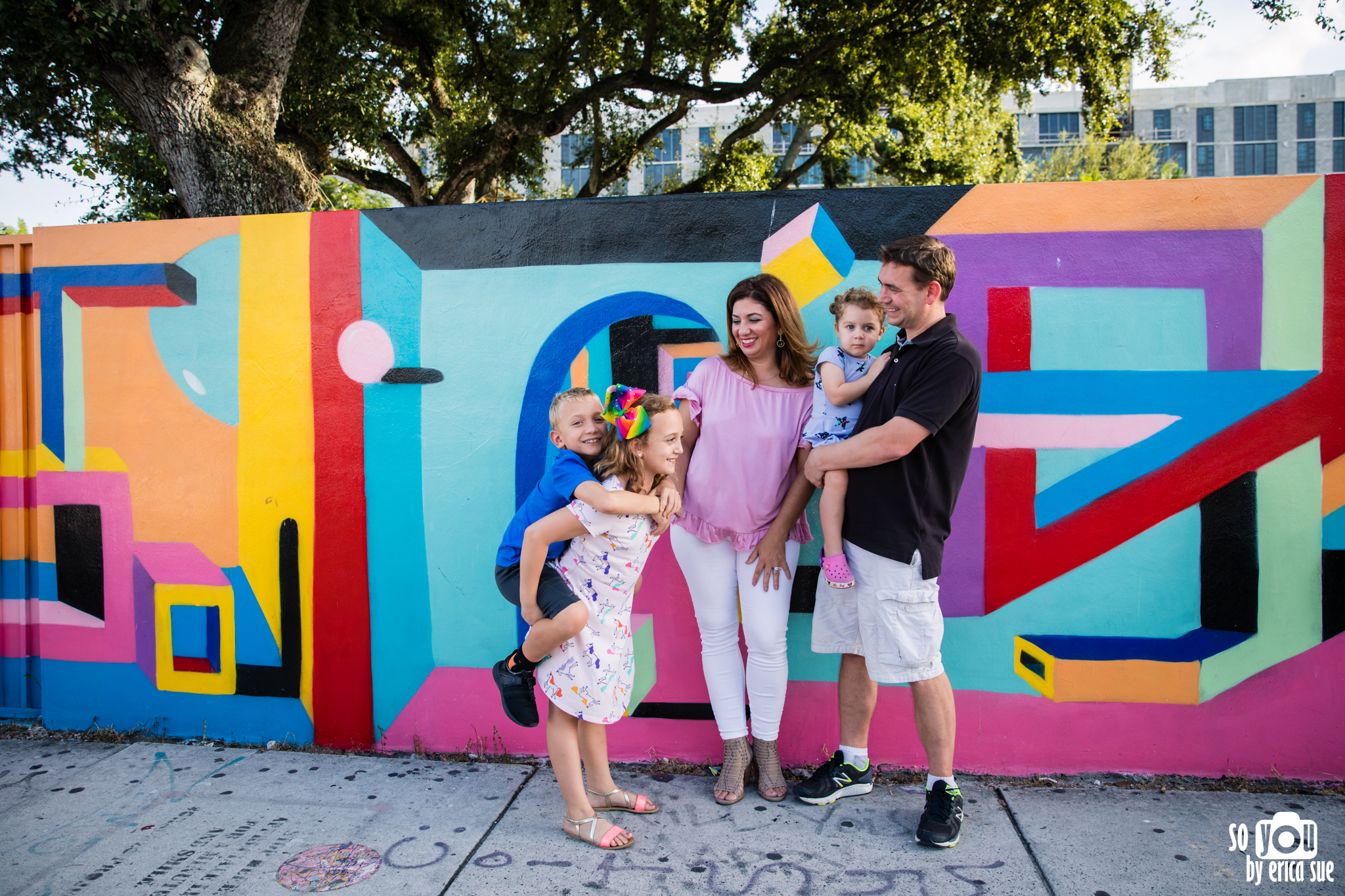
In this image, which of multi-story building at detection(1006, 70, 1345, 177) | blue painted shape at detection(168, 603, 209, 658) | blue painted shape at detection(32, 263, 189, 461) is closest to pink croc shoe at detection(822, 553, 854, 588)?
blue painted shape at detection(168, 603, 209, 658)

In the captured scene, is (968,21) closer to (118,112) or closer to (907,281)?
(907,281)

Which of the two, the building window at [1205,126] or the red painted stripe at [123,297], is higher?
the building window at [1205,126]

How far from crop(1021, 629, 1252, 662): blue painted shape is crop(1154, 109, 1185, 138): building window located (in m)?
82.2

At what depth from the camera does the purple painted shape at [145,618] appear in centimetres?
335

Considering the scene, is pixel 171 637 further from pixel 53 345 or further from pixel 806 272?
pixel 806 272

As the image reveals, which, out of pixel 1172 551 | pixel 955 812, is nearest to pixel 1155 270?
pixel 1172 551

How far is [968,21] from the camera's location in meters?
9.95

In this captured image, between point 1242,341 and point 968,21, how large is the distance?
9.12 metres

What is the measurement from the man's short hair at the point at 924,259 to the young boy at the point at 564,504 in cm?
105

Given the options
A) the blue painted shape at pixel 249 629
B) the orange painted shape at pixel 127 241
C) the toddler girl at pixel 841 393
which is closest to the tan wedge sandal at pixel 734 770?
the toddler girl at pixel 841 393

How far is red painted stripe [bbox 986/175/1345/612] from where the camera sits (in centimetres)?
274

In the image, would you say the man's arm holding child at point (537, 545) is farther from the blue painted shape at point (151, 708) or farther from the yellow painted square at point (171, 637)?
the yellow painted square at point (171, 637)

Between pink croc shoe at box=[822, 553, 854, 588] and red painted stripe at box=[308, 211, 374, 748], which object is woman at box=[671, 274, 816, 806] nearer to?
pink croc shoe at box=[822, 553, 854, 588]

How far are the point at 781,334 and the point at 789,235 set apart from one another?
57cm
